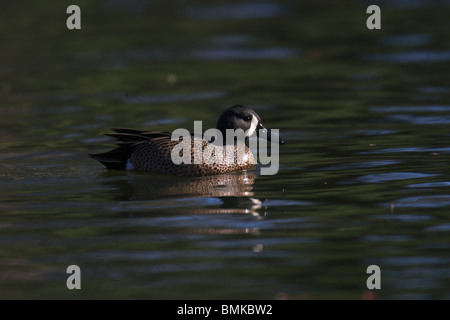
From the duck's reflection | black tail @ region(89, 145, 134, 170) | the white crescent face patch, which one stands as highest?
the white crescent face patch

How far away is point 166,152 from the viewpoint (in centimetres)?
983

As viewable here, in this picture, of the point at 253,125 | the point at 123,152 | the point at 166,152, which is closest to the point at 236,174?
the point at 253,125

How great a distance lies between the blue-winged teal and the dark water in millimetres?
142

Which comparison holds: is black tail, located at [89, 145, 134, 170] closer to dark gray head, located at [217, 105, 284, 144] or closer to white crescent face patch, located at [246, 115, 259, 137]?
dark gray head, located at [217, 105, 284, 144]

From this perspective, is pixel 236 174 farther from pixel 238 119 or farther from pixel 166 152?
pixel 166 152

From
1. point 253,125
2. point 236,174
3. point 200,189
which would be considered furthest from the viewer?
point 253,125

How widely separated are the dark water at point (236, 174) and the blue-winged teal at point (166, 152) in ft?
0.47

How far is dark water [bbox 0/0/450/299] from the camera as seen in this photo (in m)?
6.73

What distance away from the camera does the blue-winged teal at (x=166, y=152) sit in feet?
32.3

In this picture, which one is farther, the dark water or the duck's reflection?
the duck's reflection

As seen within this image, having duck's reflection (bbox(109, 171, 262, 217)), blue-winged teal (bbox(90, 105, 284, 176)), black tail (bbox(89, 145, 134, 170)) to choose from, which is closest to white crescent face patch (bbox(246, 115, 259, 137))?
blue-winged teal (bbox(90, 105, 284, 176))

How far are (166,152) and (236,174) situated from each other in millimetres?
824
